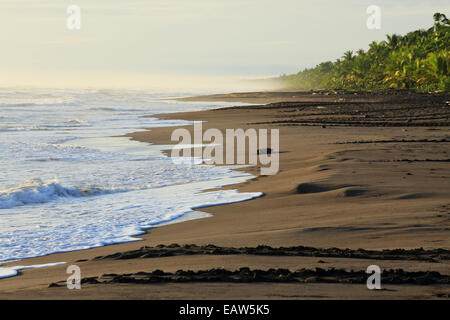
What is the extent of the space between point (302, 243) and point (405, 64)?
47.1 metres

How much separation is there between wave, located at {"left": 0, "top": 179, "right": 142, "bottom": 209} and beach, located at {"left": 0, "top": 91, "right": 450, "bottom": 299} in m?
2.15

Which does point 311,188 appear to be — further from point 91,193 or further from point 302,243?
point 91,193

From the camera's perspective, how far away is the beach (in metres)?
3.84

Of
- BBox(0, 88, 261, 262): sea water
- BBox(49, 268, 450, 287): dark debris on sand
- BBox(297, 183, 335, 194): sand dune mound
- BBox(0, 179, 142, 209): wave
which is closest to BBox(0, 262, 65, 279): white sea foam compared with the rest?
BBox(0, 88, 261, 262): sea water

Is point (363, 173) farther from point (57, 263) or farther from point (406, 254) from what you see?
point (57, 263)

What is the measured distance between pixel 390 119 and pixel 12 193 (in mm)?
15818

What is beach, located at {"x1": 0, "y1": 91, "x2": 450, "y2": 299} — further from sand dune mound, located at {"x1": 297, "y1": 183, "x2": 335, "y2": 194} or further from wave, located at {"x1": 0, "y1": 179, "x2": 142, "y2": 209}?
wave, located at {"x1": 0, "y1": 179, "x2": 142, "y2": 209}

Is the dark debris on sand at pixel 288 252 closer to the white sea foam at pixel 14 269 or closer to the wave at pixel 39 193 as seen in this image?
the white sea foam at pixel 14 269

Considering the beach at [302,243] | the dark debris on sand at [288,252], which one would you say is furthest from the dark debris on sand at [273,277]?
the dark debris on sand at [288,252]

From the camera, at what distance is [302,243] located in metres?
5.46

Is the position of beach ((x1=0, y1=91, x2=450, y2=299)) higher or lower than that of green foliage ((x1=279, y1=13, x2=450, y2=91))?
lower

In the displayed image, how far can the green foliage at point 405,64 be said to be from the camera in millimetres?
39281

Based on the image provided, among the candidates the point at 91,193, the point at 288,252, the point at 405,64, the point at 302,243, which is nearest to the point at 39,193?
the point at 91,193

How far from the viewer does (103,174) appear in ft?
36.8
